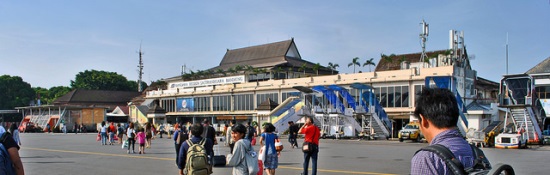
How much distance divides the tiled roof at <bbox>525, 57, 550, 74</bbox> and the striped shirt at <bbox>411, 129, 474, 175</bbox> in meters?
48.2

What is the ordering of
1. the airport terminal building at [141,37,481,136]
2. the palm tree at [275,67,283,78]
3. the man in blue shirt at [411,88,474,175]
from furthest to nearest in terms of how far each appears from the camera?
1. the palm tree at [275,67,283,78]
2. the airport terminal building at [141,37,481,136]
3. the man in blue shirt at [411,88,474,175]

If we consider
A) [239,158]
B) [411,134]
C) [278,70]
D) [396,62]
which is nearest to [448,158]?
[239,158]

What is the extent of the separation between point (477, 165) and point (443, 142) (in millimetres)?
252

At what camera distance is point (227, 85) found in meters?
61.7

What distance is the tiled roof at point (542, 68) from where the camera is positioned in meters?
46.1

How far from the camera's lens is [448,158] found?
104 inches

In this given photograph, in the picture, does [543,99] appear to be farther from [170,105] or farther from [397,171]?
[170,105]

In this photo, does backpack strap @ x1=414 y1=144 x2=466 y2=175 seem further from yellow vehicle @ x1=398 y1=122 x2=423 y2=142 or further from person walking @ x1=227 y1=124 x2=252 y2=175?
yellow vehicle @ x1=398 y1=122 x2=423 y2=142

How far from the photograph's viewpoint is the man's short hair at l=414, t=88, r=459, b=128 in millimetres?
3029

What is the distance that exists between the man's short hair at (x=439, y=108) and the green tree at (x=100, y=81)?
107003 millimetres

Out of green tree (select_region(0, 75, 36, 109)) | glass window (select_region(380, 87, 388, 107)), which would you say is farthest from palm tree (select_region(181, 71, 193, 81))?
green tree (select_region(0, 75, 36, 109))

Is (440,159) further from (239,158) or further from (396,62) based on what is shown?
(396,62)

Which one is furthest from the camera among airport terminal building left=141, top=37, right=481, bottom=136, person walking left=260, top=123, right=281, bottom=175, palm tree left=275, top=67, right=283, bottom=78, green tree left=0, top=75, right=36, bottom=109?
green tree left=0, top=75, right=36, bottom=109

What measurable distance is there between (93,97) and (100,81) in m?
14.2
